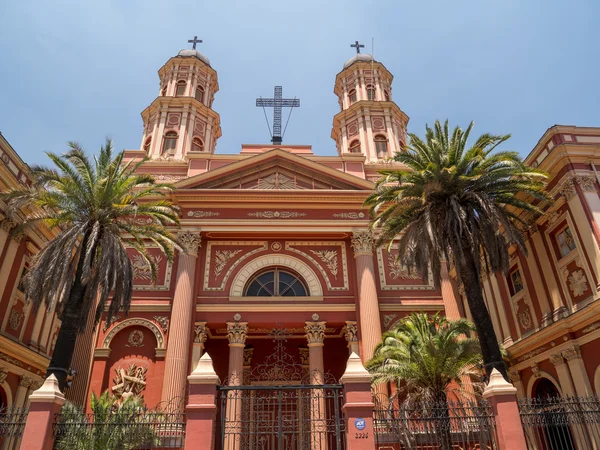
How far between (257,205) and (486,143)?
11.6 metres

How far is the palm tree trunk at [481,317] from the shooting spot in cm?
1491

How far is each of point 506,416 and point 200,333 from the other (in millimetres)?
14648

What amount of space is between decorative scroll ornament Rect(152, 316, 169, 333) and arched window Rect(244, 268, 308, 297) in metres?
3.95

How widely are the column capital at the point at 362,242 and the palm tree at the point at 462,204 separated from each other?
5.10m

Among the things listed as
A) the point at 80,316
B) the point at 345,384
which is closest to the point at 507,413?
the point at 345,384

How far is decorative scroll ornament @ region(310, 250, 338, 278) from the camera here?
24391mm

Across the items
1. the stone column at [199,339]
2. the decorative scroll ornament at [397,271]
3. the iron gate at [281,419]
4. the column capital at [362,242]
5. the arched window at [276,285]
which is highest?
the column capital at [362,242]

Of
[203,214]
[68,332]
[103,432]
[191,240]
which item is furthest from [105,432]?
[203,214]

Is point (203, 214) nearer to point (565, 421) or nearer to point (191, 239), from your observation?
point (191, 239)

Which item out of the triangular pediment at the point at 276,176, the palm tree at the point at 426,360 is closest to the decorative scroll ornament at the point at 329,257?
the triangular pediment at the point at 276,176

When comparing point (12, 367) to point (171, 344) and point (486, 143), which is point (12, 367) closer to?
point (171, 344)

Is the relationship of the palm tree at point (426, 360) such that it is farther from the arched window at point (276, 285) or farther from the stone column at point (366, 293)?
the arched window at point (276, 285)

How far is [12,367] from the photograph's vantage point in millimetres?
19641

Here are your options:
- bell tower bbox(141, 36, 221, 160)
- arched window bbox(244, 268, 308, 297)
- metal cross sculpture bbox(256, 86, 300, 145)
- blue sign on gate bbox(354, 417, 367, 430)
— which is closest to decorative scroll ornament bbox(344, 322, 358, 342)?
arched window bbox(244, 268, 308, 297)
